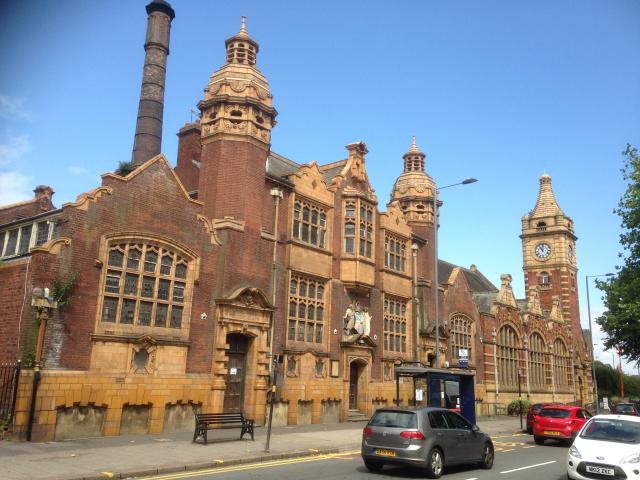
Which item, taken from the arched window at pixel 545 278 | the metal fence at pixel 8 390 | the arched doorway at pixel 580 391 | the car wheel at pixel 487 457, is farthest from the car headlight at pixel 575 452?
the arched window at pixel 545 278

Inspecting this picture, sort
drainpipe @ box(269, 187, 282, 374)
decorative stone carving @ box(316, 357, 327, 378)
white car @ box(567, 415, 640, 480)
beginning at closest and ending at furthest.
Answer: white car @ box(567, 415, 640, 480)
drainpipe @ box(269, 187, 282, 374)
decorative stone carving @ box(316, 357, 327, 378)

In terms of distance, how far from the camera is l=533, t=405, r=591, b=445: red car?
20828 millimetres

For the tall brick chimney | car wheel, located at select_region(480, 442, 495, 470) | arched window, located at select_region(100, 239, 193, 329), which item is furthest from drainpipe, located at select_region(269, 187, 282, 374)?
the tall brick chimney

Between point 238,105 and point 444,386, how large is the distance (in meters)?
14.5

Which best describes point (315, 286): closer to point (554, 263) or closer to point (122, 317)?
point (122, 317)

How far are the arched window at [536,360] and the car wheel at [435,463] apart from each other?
36.9 meters

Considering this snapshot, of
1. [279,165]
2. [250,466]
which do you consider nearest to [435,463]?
[250,466]

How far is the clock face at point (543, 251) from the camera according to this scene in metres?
62.5

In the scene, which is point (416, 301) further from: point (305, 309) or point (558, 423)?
point (558, 423)

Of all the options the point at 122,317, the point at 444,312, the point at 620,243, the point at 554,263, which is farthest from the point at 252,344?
the point at 554,263

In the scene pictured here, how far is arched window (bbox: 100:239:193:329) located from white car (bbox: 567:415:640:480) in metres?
13.9

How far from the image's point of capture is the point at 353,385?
2909cm

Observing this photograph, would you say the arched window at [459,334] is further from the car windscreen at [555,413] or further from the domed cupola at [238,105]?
the domed cupola at [238,105]

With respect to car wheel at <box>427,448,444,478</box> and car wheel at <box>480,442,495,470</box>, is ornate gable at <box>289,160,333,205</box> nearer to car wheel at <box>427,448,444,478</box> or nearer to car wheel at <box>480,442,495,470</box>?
car wheel at <box>480,442,495,470</box>
